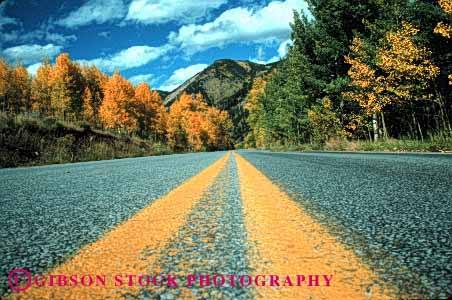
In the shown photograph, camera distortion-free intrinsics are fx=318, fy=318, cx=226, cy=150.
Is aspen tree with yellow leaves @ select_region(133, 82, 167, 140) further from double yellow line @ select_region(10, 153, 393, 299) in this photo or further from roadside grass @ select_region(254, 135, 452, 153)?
double yellow line @ select_region(10, 153, 393, 299)

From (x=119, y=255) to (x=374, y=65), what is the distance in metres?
18.0

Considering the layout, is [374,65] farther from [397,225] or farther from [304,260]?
[304,260]

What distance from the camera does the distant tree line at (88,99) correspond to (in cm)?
4591

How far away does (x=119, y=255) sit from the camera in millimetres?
1179

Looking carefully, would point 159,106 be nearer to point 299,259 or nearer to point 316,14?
point 316,14

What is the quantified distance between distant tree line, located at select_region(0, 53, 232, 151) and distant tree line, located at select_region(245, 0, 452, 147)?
2777cm

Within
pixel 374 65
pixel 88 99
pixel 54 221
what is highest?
pixel 88 99

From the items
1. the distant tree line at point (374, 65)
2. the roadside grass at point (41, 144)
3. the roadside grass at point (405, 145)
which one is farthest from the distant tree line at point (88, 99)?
the roadside grass at point (405, 145)

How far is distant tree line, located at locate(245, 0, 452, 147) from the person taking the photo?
14547mm

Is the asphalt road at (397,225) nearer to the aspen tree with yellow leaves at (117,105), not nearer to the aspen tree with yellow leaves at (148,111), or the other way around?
the aspen tree with yellow leaves at (117,105)

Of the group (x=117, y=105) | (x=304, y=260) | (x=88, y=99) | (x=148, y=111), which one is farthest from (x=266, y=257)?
(x=88, y=99)

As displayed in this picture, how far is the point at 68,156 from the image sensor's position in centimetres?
1338

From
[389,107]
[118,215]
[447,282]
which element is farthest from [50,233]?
[389,107]

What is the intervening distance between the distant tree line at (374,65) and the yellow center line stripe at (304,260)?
11111 millimetres
